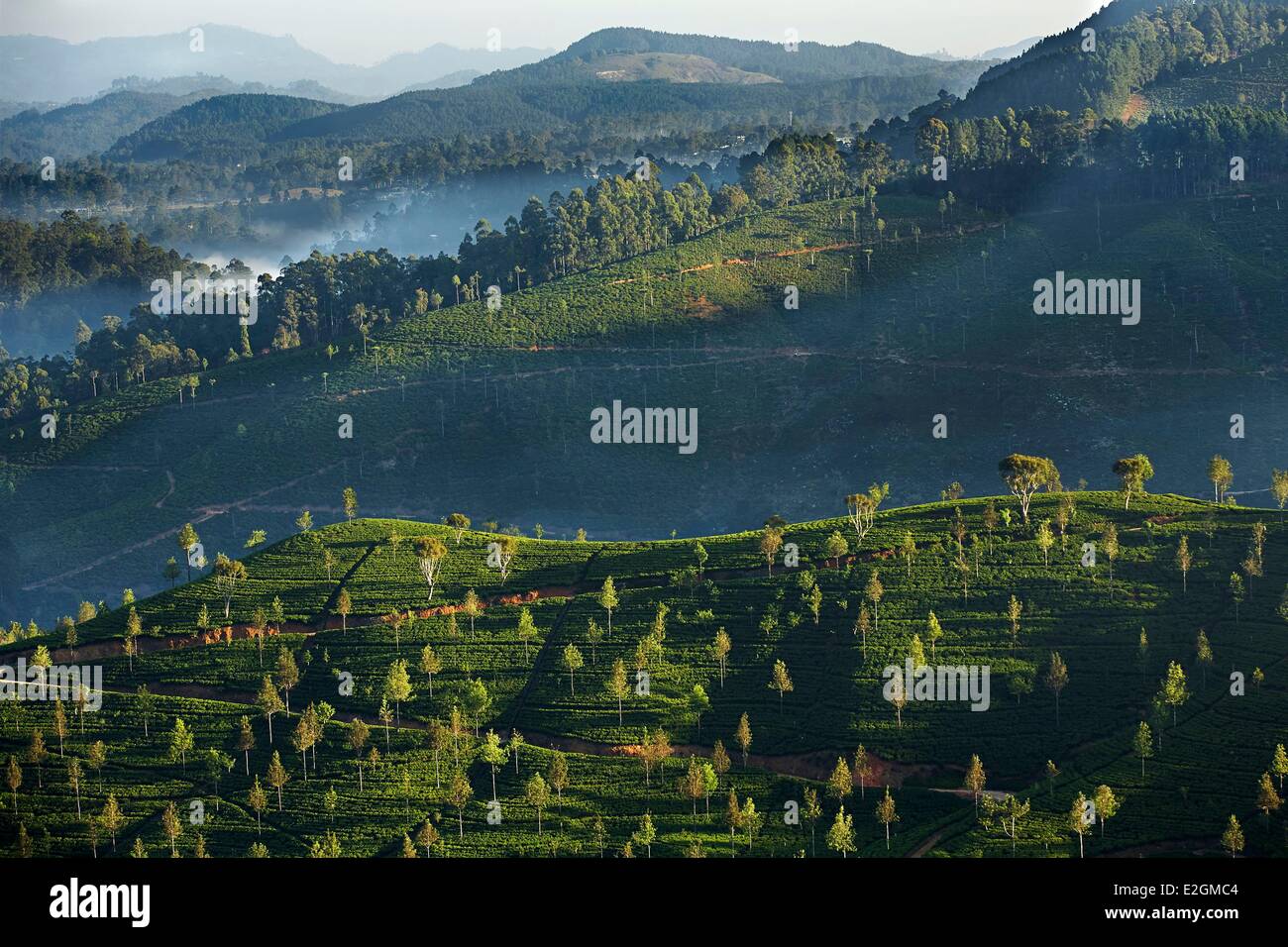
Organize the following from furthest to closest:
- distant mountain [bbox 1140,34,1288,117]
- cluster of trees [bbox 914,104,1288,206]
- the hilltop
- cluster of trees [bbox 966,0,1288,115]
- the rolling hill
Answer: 1. cluster of trees [bbox 966,0,1288,115]
2. distant mountain [bbox 1140,34,1288,117]
3. cluster of trees [bbox 914,104,1288,206]
4. the rolling hill
5. the hilltop

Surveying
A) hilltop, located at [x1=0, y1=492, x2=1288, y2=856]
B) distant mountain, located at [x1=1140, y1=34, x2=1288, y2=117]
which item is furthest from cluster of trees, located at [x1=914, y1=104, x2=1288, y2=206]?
hilltop, located at [x1=0, y1=492, x2=1288, y2=856]

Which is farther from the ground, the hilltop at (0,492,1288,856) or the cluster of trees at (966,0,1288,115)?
the cluster of trees at (966,0,1288,115)

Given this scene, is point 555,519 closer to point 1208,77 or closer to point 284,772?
point 284,772

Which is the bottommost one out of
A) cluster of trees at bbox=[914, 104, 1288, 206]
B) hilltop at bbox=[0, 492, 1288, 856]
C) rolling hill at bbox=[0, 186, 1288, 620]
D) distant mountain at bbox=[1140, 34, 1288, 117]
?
hilltop at bbox=[0, 492, 1288, 856]

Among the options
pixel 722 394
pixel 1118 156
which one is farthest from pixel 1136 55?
pixel 722 394

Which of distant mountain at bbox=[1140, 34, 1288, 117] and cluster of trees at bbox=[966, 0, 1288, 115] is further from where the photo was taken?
cluster of trees at bbox=[966, 0, 1288, 115]

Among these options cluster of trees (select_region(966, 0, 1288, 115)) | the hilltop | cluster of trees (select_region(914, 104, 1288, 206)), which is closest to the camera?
the hilltop

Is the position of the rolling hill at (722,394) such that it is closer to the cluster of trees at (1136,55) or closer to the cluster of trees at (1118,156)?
the cluster of trees at (1118,156)

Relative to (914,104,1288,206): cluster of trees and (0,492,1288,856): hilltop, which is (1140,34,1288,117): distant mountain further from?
(0,492,1288,856): hilltop

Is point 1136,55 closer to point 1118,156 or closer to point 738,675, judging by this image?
point 1118,156
